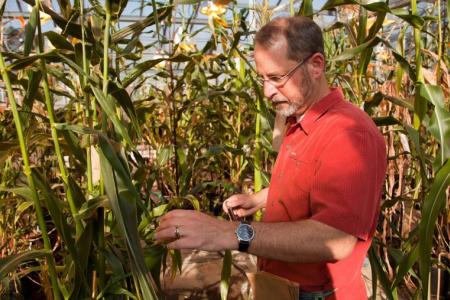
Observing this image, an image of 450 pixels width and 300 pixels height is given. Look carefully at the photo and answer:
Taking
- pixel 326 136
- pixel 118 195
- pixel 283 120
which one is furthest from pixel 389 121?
pixel 118 195

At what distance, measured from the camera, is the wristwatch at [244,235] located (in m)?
0.91

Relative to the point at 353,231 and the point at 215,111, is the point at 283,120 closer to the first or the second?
the point at 353,231

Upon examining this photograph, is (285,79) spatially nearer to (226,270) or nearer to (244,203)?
(244,203)

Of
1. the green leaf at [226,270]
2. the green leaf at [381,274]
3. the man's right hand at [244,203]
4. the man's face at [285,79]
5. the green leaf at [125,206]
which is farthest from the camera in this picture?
the green leaf at [226,270]

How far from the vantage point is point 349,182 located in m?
0.91

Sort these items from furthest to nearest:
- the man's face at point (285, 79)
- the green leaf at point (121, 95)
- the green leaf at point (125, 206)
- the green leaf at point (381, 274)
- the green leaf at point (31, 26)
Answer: the green leaf at point (381, 274)
the man's face at point (285, 79)
the green leaf at point (121, 95)
the green leaf at point (31, 26)
the green leaf at point (125, 206)

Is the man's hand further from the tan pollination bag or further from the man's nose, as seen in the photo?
the man's nose

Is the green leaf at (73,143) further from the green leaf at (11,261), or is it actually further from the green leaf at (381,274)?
the green leaf at (381,274)

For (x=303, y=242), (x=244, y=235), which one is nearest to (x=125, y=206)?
(x=244, y=235)

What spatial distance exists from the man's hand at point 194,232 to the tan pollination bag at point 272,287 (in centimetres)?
20

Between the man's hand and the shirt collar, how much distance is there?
0.34 meters

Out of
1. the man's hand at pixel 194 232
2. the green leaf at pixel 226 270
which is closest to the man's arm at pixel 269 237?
the man's hand at pixel 194 232

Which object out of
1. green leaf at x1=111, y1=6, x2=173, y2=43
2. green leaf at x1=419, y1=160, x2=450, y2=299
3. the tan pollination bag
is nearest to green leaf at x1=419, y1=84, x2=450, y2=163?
green leaf at x1=419, y1=160, x2=450, y2=299

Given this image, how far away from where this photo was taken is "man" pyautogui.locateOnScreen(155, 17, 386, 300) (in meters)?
0.91
